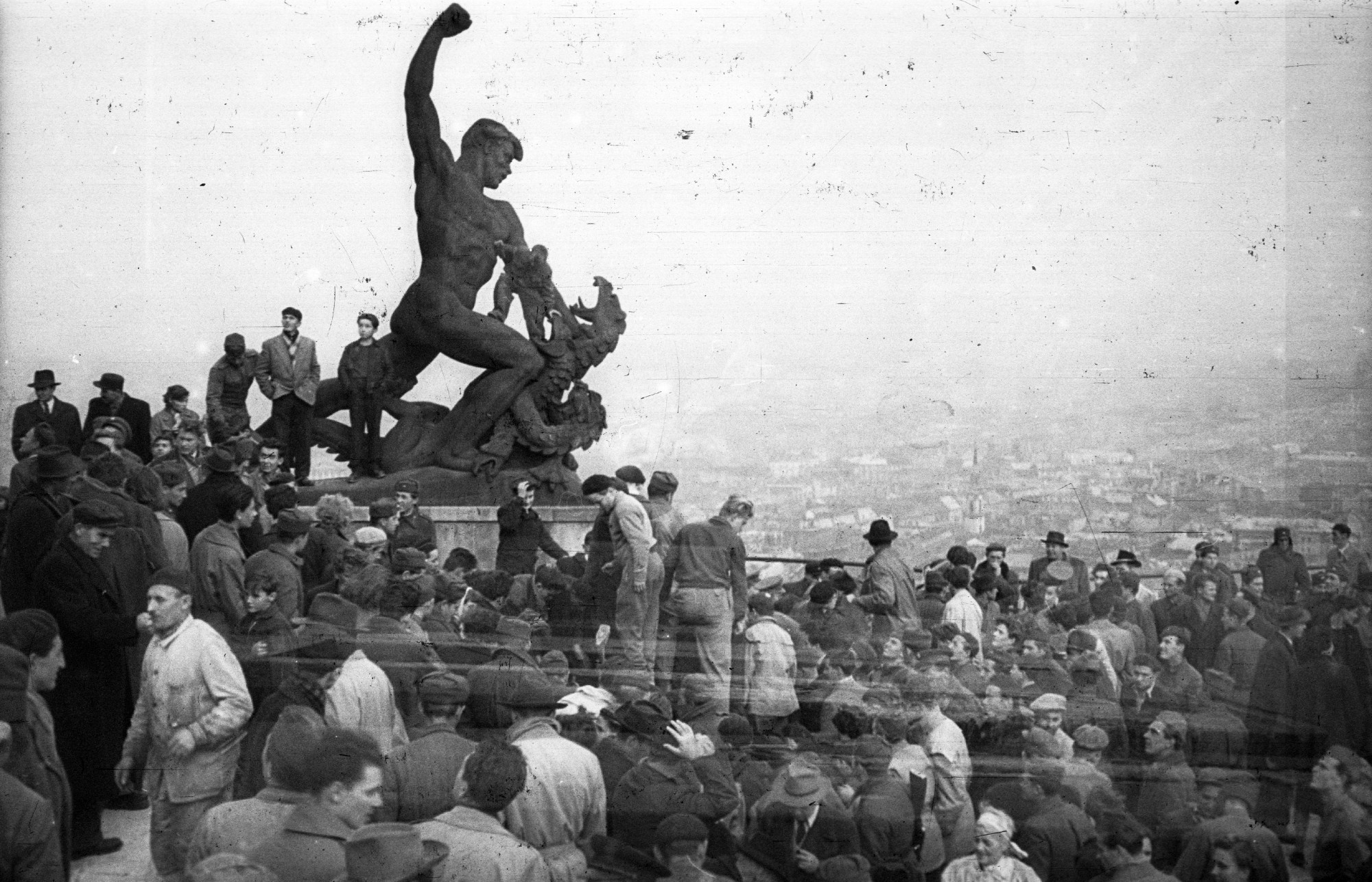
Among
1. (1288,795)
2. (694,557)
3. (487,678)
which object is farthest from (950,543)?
(487,678)

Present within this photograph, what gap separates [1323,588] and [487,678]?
4309 millimetres

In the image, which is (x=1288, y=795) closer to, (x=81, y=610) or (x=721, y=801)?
(x=721, y=801)

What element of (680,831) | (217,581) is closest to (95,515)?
(217,581)

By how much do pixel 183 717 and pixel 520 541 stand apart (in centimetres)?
328

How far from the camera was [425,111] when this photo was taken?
29.8 ft

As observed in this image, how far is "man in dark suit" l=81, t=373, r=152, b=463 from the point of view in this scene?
27.7 ft

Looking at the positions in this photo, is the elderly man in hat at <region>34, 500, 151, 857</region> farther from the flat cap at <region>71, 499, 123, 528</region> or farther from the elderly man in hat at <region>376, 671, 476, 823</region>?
the elderly man in hat at <region>376, 671, 476, 823</region>

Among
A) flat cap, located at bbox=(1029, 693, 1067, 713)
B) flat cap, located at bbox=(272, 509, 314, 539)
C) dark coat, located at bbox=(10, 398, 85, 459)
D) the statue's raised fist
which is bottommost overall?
flat cap, located at bbox=(1029, 693, 1067, 713)

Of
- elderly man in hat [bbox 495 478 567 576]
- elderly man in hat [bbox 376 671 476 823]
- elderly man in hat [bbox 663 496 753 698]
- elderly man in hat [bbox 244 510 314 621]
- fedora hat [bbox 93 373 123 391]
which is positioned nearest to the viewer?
elderly man in hat [bbox 376 671 476 823]

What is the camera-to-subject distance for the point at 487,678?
447cm

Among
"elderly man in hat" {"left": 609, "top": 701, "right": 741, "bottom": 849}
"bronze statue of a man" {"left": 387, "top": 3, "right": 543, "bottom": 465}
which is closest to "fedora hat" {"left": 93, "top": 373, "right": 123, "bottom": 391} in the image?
"bronze statue of a man" {"left": 387, "top": 3, "right": 543, "bottom": 465}

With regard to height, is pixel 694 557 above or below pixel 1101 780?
above

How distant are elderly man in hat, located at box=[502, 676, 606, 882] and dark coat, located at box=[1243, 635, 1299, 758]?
2.36 metres

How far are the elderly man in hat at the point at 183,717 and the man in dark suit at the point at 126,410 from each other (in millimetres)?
4184
